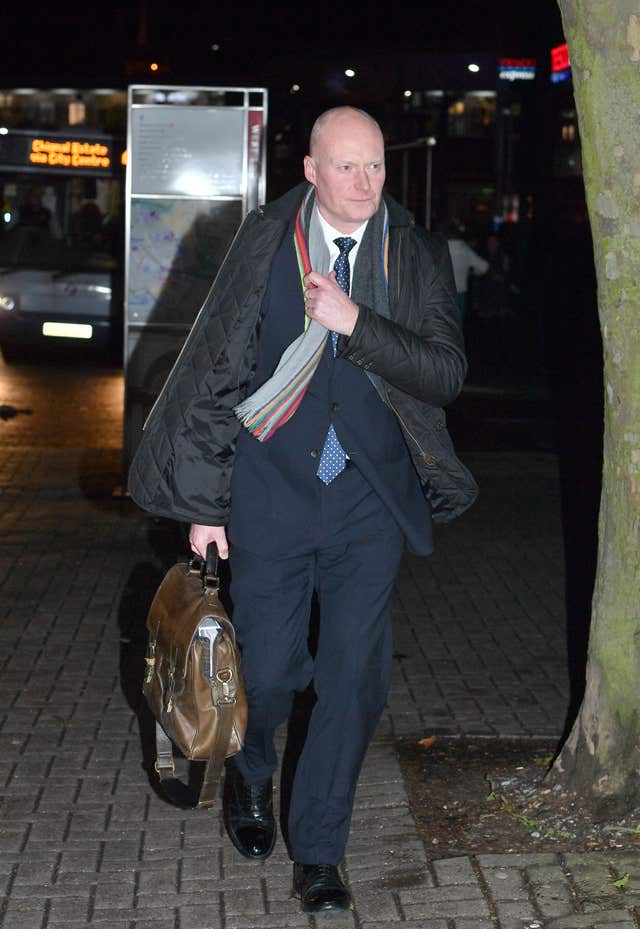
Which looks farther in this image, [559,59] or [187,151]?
[559,59]

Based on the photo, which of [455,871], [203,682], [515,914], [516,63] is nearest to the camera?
[203,682]

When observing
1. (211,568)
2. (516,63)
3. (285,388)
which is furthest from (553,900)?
(516,63)

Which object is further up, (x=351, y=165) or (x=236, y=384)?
(x=351, y=165)

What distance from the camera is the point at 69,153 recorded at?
19125 mm

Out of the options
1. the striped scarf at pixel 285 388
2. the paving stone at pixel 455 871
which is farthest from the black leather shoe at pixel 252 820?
the striped scarf at pixel 285 388

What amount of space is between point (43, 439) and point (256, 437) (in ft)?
29.3

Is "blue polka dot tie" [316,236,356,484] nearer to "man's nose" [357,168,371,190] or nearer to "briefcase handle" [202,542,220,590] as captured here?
"man's nose" [357,168,371,190]

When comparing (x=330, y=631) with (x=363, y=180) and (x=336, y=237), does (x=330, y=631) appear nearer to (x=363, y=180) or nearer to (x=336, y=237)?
(x=336, y=237)

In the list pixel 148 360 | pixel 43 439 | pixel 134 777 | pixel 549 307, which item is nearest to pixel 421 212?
pixel 549 307

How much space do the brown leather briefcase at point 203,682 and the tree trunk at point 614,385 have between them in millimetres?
1224

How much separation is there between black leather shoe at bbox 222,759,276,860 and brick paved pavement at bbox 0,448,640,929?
6 centimetres

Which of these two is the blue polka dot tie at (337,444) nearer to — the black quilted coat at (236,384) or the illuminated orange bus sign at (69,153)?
the black quilted coat at (236,384)

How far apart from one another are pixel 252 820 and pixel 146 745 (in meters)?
1.10

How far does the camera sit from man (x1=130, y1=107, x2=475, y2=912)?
3773mm
